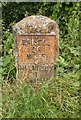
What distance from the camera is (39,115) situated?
3.70m

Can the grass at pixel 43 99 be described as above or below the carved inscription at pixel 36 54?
below

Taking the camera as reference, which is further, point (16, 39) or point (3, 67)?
point (3, 67)

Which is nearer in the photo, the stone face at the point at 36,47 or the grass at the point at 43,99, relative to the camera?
the grass at the point at 43,99

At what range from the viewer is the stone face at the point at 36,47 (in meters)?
4.18

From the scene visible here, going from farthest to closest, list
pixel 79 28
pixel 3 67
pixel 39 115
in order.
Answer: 1. pixel 79 28
2. pixel 3 67
3. pixel 39 115

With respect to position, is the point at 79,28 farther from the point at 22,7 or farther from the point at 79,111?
the point at 79,111

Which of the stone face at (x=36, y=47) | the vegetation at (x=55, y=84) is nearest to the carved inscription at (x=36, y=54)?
the stone face at (x=36, y=47)

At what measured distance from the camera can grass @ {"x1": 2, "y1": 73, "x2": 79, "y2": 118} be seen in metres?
3.71

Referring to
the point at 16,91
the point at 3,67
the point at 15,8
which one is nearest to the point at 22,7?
the point at 15,8

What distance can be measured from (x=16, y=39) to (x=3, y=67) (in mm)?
508

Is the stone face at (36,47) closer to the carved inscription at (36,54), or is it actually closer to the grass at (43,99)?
the carved inscription at (36,54)

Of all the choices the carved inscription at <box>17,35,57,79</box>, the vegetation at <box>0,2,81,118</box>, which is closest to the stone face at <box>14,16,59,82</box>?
the carved inscription at <box>17,35,57,79</box>

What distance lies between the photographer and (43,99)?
150 inches

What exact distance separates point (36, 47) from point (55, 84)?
0.46m
